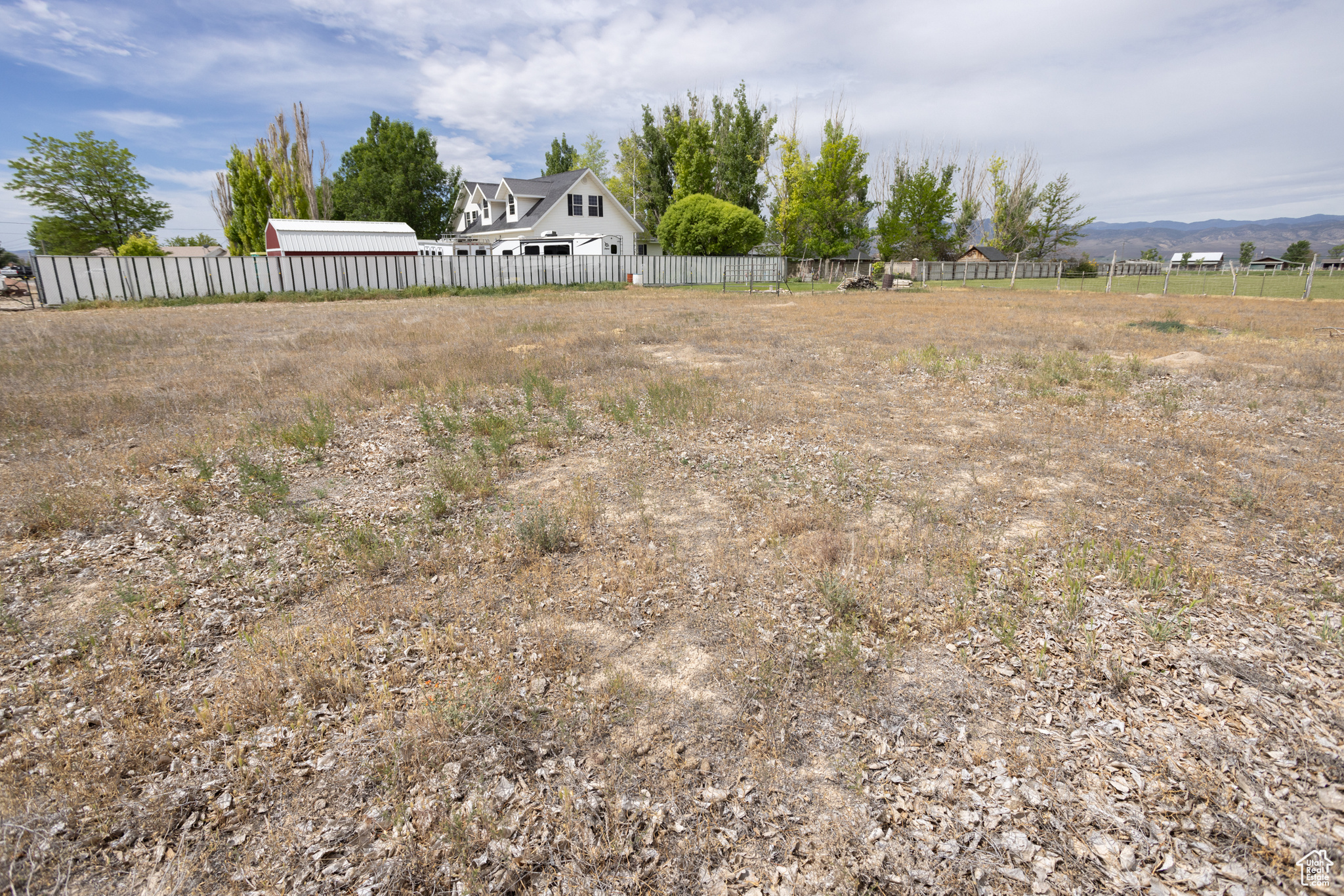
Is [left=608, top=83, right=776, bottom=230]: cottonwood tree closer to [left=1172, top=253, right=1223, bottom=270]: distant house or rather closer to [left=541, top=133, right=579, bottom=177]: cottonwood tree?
[left=541, top=133, right=579, bottom=177]: cottonwood tree

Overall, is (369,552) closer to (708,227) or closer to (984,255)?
(708,227)

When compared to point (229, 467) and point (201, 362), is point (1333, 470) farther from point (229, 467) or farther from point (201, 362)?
point (201, 362)

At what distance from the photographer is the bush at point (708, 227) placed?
47438 mm

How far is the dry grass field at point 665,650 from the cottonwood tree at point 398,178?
177 ft

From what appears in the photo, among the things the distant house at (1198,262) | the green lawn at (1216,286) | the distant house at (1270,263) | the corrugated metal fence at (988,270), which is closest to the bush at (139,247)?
the green lawn at (1216,286)

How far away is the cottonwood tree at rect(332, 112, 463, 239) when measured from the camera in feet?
182

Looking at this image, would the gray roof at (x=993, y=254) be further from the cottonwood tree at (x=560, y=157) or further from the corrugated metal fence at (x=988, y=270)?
the cottonwood tree at (x=560, y=157)

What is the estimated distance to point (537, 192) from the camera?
48656 millimetres

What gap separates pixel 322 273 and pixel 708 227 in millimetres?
27290

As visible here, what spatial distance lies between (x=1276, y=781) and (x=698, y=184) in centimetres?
5812

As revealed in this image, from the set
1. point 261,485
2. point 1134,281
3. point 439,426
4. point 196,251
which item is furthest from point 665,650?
point 196,251

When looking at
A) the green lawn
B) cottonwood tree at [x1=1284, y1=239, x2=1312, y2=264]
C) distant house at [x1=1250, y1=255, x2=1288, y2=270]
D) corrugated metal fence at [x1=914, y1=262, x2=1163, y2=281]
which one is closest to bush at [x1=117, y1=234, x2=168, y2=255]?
the green lawn

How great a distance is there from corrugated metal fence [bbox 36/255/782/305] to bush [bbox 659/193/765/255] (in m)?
3.81

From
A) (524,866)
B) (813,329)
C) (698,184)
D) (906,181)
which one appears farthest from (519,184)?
(524,866)
